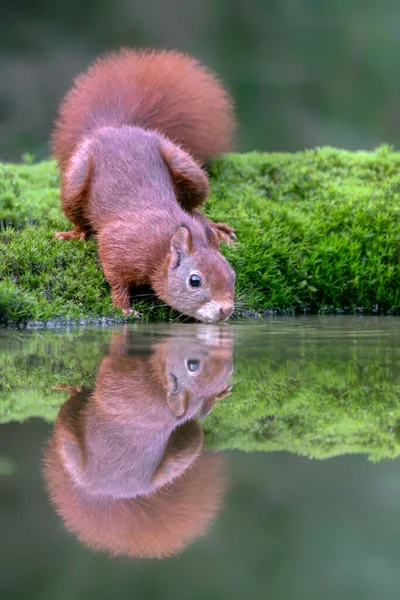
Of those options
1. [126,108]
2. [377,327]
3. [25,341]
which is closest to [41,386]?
[25,341]

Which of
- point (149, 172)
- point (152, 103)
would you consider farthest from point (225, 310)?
point (152, 103)

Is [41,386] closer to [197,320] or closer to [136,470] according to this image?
[136,470]

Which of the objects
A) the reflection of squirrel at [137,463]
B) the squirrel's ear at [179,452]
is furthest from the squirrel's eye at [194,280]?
the squirrel's ear at [179,452]

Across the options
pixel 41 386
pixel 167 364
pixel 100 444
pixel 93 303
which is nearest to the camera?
A: pixel 100 444

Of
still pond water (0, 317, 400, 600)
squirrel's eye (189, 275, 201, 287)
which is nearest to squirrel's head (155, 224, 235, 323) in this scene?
squirrel's eye (189, 275, 201, 287)

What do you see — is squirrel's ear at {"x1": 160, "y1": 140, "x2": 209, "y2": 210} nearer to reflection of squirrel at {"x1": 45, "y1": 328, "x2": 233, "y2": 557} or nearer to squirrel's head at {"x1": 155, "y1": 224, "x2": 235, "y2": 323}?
→ squirrel's head at {"x1": 155, "y1": 224, "x2": 235, "y2": 323}
